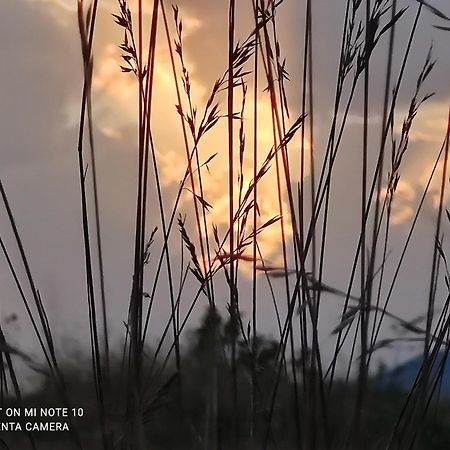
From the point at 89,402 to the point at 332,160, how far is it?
1.34 feet

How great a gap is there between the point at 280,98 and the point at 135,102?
191 millimetres

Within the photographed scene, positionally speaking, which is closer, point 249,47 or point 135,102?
point 249,47

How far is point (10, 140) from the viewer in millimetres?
888

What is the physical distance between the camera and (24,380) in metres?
0.83

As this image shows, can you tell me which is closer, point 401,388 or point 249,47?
point 249,47

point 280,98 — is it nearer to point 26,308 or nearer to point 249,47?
point 249,47

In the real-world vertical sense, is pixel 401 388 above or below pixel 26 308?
below

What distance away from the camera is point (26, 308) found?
823mm

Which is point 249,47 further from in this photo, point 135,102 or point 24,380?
point 24,380

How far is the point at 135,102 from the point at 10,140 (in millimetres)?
169

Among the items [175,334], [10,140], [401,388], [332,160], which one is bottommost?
[401,388]

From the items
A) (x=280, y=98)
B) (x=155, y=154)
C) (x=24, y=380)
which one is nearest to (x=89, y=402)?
(x=24, y=380)

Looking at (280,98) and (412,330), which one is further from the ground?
(280,98)

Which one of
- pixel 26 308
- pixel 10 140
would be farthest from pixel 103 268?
pixel 10 140
